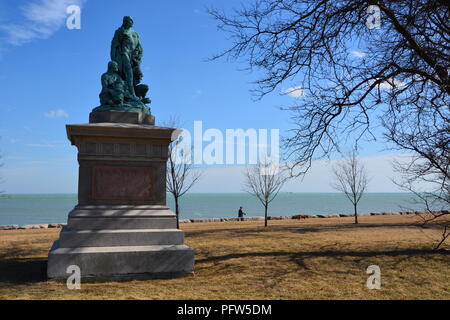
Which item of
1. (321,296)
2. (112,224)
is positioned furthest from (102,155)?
(321,296)

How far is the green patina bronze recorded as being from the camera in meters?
8.52

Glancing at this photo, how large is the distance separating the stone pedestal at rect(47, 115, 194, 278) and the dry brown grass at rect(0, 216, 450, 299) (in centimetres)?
45

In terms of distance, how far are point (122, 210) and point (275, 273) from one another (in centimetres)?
331

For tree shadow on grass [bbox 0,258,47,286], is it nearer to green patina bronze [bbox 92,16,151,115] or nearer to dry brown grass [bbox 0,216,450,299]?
dry brown grass [bbox 0,216,450,299]

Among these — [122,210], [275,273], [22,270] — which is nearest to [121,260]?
[122,210]

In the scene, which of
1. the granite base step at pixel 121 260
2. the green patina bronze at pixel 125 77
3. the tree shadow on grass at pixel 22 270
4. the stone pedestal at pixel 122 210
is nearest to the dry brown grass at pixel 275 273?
the tree shadow on grass at pixel 22 270

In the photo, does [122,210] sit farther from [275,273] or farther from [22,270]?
[275,273]

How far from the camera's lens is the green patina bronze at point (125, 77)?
336 inches

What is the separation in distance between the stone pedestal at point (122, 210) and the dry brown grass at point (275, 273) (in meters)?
0.45

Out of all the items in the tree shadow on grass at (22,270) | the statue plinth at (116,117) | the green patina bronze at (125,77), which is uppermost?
the green patina bronze at (125,77)

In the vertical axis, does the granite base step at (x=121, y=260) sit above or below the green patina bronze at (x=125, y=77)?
below

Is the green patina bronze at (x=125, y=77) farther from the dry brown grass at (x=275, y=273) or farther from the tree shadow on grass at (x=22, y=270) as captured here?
the dry brown grass at (x=275, y=273)

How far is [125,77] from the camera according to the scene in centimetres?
905

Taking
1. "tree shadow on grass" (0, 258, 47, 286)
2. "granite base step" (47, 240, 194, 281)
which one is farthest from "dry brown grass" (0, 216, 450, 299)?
"granite base step" (47, 240, 194, 281)
